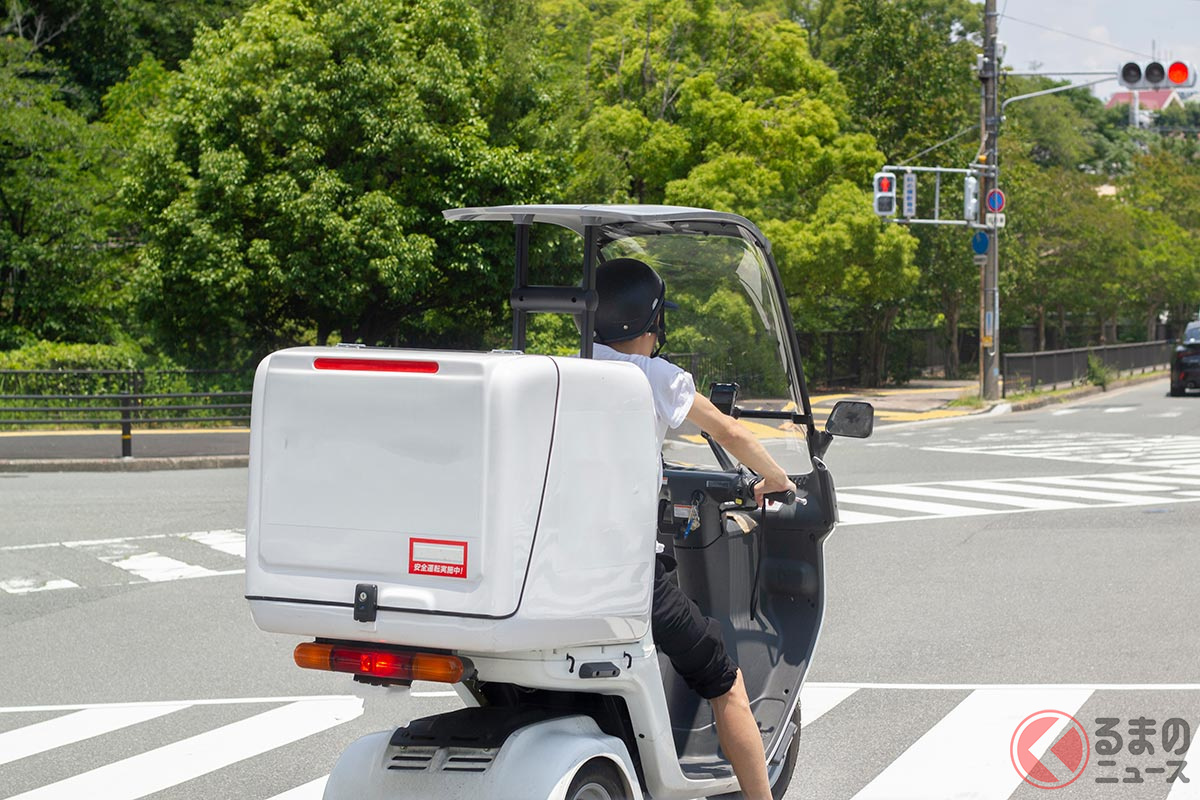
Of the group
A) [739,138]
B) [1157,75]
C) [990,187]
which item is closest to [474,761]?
[1157,75]

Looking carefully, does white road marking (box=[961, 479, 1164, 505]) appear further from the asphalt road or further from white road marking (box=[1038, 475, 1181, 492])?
white road marking (box=[1038, 475, 1181, 492])

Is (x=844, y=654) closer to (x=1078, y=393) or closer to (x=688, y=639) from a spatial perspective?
(x=688, y=639)

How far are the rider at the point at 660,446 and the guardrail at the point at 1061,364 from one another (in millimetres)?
30655

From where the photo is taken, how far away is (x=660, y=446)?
4254 millimetres

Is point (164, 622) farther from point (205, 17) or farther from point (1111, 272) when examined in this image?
point (1111, 272)

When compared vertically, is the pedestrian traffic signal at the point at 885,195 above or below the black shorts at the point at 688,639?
above

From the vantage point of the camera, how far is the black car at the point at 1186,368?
35.2 m

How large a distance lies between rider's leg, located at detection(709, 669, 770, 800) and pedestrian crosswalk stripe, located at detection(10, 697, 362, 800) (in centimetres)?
255

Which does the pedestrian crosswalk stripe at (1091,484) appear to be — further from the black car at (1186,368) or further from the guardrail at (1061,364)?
the black car at (1186,368)

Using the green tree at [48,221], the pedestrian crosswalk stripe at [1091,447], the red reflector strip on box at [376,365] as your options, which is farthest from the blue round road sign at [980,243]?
the red reflector strip on box at [376,365]

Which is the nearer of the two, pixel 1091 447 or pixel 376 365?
pixel 376 365

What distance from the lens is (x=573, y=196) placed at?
29.9 metres

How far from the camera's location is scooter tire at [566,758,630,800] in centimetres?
377

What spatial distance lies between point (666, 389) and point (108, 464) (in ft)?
54.1
